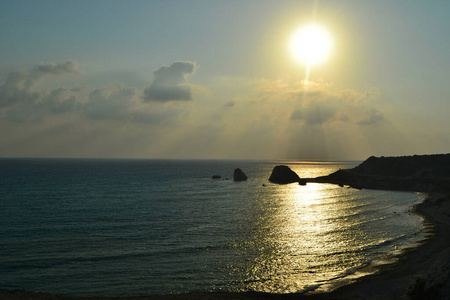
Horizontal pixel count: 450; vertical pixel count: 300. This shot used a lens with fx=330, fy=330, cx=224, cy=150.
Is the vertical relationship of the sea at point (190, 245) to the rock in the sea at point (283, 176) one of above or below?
below

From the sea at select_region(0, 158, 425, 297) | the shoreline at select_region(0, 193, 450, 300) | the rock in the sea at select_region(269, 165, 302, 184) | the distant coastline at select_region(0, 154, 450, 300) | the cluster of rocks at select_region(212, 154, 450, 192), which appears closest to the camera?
the shoreline at select_region(0, 193, 450, 300)

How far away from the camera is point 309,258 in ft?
122

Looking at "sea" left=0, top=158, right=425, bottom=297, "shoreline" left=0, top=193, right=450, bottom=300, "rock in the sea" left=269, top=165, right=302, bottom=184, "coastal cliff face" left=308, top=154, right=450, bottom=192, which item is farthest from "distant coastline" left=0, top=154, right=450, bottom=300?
"rock in the sea" left=269, top=165, right=302, bottom=184

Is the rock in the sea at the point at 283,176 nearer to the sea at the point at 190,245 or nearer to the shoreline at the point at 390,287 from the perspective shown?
the sea at the point at 190,245

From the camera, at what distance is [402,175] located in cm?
13175

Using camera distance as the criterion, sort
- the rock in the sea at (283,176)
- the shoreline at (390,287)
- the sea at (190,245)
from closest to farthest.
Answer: the shoreline at (390,287)
the sea at (190,245)
the rock in the sea at (283,176)

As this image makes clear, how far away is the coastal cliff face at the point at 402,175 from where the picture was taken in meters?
114

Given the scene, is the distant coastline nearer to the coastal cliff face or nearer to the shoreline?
the shoreline

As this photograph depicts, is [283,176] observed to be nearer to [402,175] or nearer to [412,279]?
[402,175]

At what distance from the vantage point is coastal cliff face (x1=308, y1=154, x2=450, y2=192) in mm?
114000

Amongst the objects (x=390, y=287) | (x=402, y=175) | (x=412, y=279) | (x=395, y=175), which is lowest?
(x=390, y=287)

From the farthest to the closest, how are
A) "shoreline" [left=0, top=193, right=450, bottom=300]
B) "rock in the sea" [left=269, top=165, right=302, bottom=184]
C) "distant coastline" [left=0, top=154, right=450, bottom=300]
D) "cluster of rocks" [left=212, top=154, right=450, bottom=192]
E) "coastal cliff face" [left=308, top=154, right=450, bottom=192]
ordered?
"rock in the sea" [left=269, top=165, right=302, bottom=184]
"cluster of rocks" [left=212, top=154, right=450, bottom=192]
"coastal cliff face" [left=308, top=154, right=450, bottom=192]
"distant coastline" [left=0, top=154, right=450, bottom=300]
"shoreline" [left=0, top=193, right=450, bottom=300]

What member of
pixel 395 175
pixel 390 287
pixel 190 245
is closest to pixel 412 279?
pixel 390 287

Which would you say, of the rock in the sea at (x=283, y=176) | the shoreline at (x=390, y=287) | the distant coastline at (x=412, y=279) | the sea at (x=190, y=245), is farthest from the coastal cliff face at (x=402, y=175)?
the shoreline at (x=390, y=287)
